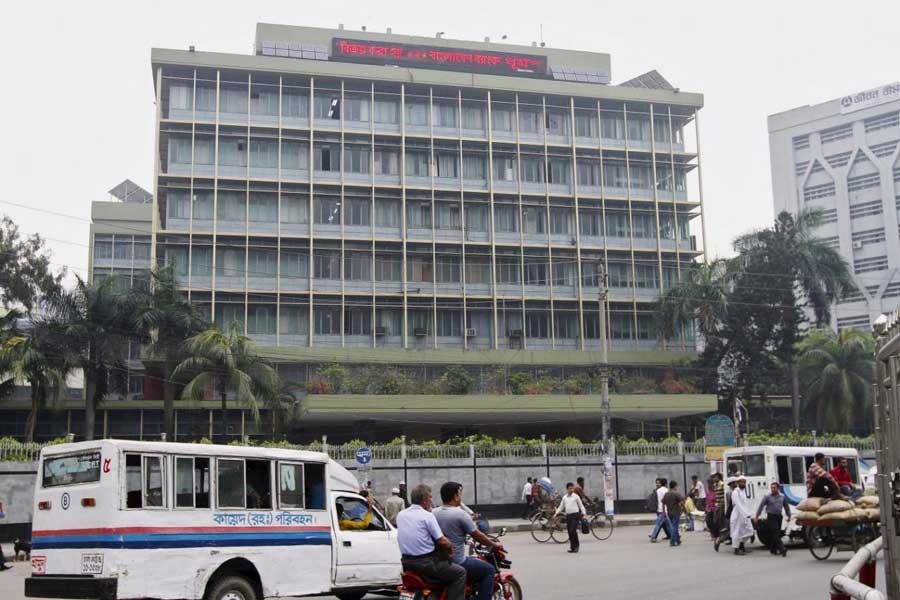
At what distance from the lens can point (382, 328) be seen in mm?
57406

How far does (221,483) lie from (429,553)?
362 centimetres

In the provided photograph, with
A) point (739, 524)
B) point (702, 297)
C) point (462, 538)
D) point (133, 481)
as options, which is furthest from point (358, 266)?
point (462, 538)

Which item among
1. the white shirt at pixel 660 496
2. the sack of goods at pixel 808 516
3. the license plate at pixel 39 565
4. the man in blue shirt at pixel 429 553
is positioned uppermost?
the man in blue shirt at pixel 429 553

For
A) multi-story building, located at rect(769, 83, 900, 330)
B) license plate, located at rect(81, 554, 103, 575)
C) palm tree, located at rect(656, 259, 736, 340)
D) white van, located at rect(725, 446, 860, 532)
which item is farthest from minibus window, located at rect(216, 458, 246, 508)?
multi-story building, located at rect(769, 83, 900, 330)

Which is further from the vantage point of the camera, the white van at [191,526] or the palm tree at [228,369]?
the palm tree at [228,369]

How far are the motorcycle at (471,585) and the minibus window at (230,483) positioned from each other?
2.84 metres

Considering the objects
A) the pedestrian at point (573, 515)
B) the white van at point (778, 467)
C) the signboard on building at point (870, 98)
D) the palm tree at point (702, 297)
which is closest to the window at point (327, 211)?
the palm tree at point (702, 297)

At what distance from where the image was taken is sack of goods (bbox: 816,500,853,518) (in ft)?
59.4

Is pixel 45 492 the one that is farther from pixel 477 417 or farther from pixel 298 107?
pixel 298 107

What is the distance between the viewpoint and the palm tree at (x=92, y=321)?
42219 millimetres

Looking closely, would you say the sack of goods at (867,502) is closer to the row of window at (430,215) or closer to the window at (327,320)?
the window at (327,320)

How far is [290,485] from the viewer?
521 inches

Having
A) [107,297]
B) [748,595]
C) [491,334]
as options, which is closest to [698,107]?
[491,334]

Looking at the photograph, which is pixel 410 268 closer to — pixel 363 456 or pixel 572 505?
pixel 363 456
